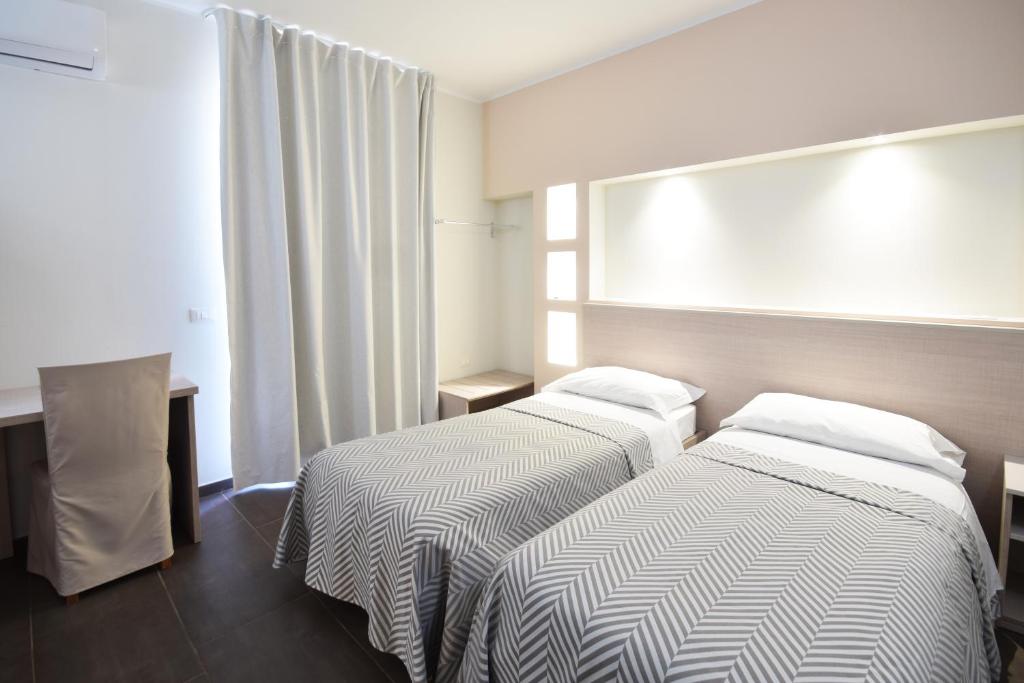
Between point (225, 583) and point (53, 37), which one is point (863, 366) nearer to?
point (225, 583)

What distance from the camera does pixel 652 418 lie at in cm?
270

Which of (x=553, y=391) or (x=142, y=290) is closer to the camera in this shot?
(x=142, y=290)

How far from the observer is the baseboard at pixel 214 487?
3.00 meters

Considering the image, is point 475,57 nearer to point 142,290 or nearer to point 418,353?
point 418,353

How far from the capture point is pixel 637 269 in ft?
11.4

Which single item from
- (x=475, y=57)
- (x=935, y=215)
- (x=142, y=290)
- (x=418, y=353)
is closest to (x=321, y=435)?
(x=418, y=353)

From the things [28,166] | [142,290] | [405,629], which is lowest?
[405,629]

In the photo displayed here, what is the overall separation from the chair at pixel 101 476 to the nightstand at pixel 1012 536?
3248 mm

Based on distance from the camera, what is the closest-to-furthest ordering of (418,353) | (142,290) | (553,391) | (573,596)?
(573,596) → (142,290) → (553,391) → (418,353)

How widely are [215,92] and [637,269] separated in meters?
2.71

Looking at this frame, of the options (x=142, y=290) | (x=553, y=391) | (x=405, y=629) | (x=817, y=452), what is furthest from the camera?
(x=553, y=391)

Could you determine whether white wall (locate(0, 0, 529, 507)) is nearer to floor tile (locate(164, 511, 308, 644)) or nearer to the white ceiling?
the white ceiling

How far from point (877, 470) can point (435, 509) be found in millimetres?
1638

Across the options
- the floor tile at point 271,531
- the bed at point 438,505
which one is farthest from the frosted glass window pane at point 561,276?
the floor tile at point 271,531
